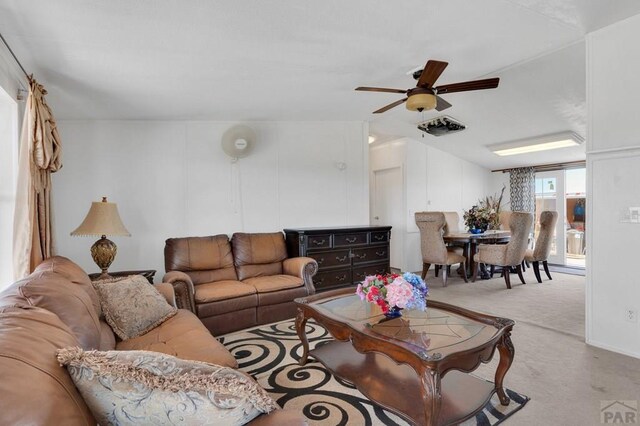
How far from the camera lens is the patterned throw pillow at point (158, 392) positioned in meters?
0.83

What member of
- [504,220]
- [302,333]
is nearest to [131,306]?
[302,333]

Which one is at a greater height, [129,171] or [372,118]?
[372,118]

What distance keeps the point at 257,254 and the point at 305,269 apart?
637 mm

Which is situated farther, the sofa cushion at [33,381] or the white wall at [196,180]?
the white wall at [196,180]

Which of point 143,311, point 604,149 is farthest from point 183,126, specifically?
point 604,149

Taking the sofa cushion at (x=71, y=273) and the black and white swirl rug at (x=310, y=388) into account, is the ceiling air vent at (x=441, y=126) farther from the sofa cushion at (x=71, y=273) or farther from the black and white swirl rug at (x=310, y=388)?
the sofa cushion at (x=71, y=273)

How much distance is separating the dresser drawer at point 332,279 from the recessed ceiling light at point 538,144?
355 centimetres

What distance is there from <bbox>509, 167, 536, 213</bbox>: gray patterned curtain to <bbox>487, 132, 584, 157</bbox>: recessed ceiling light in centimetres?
111

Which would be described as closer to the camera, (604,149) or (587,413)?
(587,413)

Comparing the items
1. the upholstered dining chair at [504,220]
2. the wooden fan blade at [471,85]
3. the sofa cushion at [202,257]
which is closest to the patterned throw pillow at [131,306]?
the sofa cushion at [202,257]

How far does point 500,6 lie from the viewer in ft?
7.50

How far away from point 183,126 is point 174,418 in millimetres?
3862

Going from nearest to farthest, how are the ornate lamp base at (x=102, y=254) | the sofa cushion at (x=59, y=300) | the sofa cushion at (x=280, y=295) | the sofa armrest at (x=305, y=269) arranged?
the sofa cushion at (x=59, y=300) < the ornate lamp base at (x=102, y=254) < the sofa cushion at (x=280, y=295) < the sofa armrest at (x=305, y=269)

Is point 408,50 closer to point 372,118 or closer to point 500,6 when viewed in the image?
point 500,6
